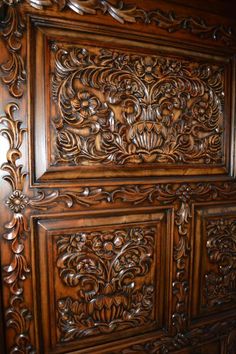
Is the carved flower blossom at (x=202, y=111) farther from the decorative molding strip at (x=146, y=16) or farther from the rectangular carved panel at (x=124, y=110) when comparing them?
the decorative molding strip at (x=146, y=16)

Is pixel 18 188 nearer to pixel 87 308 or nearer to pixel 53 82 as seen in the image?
pixel 53 82

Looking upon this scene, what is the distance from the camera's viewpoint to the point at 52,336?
0.70m

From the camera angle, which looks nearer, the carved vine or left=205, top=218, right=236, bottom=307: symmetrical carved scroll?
the carved vine

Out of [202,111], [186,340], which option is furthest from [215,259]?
[202,111]

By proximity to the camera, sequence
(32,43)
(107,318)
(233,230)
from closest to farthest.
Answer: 1. (32,43)
2. (107,318)
3. (233,230)

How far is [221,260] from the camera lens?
942mm

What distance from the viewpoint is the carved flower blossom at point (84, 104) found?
70 centimetres

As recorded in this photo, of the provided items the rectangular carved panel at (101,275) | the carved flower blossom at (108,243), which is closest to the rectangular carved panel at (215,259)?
the rectangular carved panel at (101,275)

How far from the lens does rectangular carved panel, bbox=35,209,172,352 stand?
698 millimetres

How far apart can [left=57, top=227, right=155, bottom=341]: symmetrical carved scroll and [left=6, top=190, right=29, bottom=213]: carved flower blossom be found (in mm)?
141

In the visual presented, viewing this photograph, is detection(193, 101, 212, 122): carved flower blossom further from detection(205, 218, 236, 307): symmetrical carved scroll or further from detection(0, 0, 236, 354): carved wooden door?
detection(205, 218, 236, 307): symmetrical carved scroll

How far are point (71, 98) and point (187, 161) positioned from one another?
0.44m

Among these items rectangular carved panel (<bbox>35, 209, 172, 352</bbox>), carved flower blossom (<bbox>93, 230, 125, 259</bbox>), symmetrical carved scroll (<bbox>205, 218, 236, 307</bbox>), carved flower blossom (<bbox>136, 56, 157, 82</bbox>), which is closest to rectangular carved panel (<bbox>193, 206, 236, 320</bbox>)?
symmetrical carved scroll (<bbox>205, 218, 236, 307</bbox>)

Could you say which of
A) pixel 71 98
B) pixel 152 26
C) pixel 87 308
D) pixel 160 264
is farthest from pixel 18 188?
pixel 152 26
